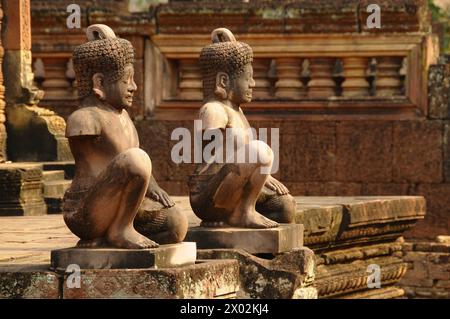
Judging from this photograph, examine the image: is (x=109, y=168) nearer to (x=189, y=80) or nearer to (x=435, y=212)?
(x=435, y=212)

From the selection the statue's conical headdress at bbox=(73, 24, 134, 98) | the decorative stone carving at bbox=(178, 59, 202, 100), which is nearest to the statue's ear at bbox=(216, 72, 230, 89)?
the statue's conical headdress at bbox=(73, 24, 134, 98)

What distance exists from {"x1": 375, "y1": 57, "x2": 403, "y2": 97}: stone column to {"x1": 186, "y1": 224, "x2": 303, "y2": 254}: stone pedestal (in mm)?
5609

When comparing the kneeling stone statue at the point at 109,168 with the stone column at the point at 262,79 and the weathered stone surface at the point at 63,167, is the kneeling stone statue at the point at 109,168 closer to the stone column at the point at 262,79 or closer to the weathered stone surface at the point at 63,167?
the weathered stone surface at the point at 63,167

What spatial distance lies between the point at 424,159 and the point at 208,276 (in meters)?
6.68

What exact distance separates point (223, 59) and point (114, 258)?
196 cm

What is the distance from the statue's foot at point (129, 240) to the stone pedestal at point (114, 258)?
1.4 inches

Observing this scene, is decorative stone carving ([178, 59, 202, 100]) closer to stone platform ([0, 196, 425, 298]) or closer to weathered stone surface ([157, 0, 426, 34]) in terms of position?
weathered stone surface ([157, 0, 426, 34])

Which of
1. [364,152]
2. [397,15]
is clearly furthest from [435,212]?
[397,15]

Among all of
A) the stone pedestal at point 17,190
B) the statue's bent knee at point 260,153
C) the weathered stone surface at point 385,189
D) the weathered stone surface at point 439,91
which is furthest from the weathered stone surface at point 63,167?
the statue's bent knee at point 260,153

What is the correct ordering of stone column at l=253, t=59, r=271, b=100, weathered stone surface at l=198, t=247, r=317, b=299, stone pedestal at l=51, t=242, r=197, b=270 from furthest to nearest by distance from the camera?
stone column at l=253, t=59, r=271, b=100, weathered stone surface at l=198, t=247, r=317, b=299, stone pedestal at l=51, t=242, r=197, b=270

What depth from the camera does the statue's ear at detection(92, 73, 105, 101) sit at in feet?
24.4

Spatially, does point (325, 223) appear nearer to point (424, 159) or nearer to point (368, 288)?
point (368, 288)

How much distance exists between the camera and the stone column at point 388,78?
45.7ft

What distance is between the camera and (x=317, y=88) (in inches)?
556
